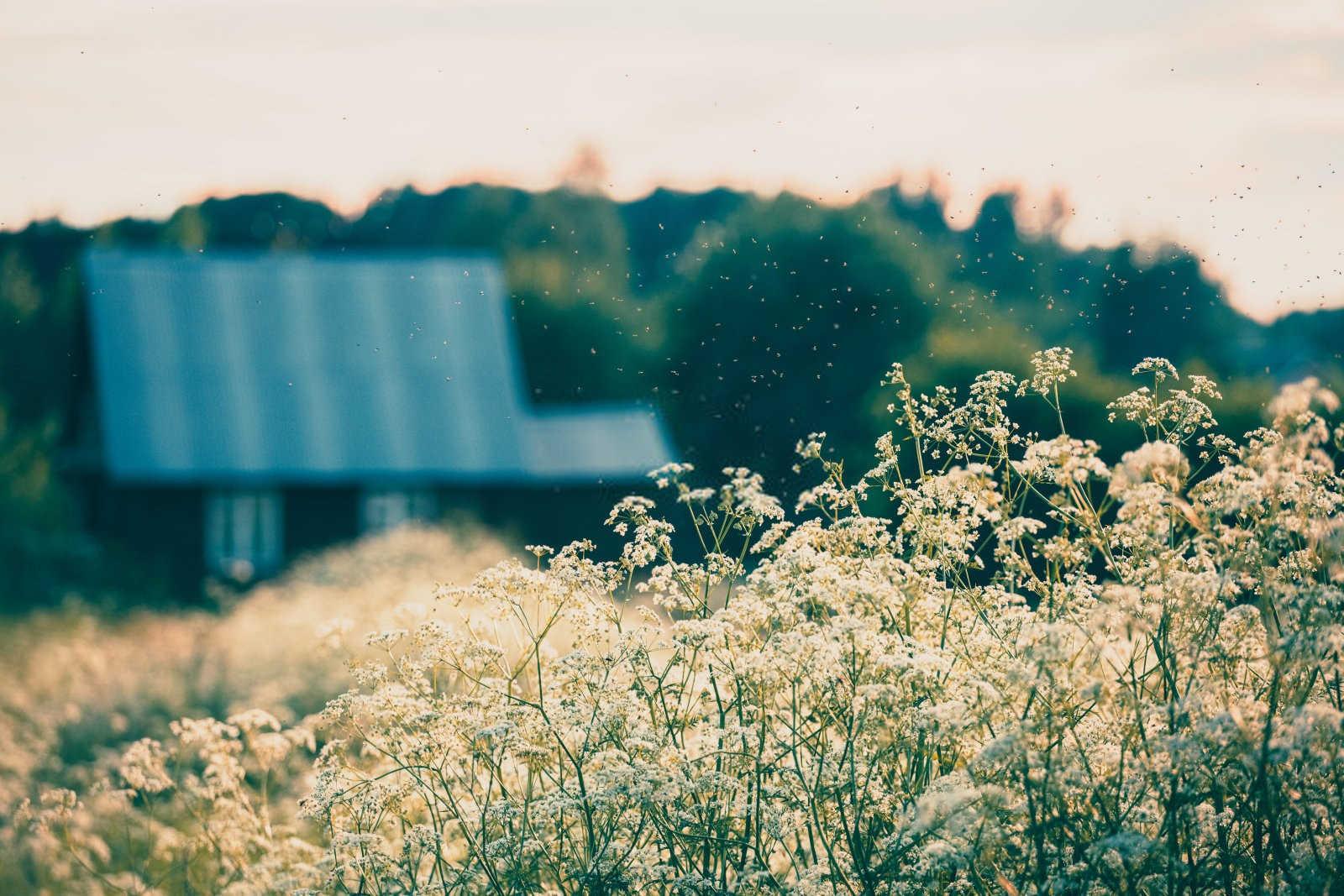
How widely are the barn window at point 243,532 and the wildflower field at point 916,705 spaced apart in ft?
50.6

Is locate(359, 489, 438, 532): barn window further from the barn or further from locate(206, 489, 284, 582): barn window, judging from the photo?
locate(206, 489, 284, 582): barn window

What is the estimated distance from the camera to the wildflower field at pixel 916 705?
2.76 m

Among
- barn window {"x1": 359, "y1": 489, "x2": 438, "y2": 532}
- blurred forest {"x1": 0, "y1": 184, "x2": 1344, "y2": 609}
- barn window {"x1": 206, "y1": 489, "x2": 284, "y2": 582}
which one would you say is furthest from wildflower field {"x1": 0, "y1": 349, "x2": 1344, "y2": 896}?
barn window {"x1": 206, "y1": 489, "x2": 284, "y2": 582}

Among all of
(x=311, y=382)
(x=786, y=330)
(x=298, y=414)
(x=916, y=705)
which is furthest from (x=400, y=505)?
(x=916, y=705)

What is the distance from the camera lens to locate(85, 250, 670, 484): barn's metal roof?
17.7 meters

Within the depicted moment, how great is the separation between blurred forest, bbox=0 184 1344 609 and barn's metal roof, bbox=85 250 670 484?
1.27 m

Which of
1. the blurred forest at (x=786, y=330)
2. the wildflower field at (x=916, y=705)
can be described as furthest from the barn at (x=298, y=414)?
the wildflower field at (x=916, y=705)

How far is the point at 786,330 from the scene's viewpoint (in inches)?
476

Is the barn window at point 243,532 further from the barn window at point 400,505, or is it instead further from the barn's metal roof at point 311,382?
the barn window at point 400,505

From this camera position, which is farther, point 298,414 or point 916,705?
point 298,414

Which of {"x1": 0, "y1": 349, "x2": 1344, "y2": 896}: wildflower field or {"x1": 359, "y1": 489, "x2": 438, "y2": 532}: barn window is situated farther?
{"x1": 359, "y1": 489, "x2": 438, "y2": 532}: barn window

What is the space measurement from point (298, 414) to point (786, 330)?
8.71m

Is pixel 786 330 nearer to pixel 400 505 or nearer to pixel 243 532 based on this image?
pixel 400 505

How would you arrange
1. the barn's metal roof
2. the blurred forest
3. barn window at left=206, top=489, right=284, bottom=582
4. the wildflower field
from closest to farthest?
the wildflower field
the blurred forest
the barn's metal roof
barn window at left=206, top=489, right=284, bottom=582
